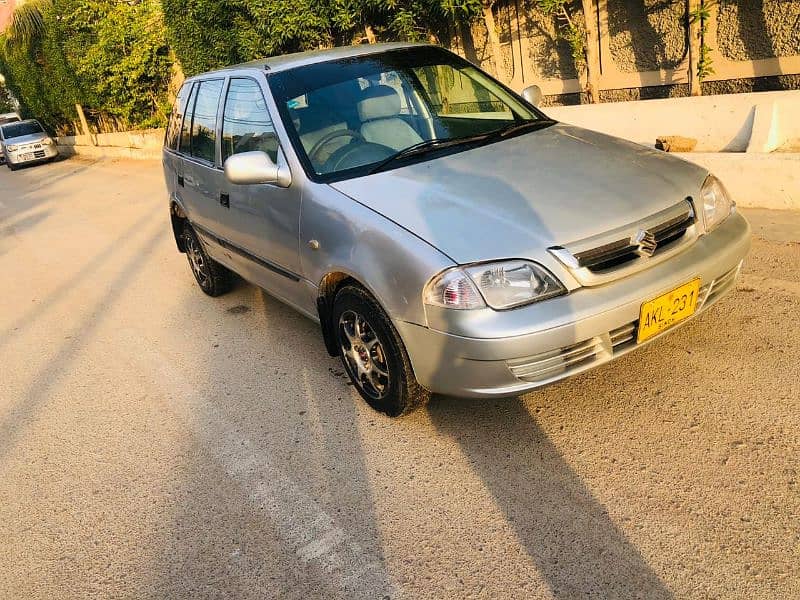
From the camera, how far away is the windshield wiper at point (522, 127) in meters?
3.90

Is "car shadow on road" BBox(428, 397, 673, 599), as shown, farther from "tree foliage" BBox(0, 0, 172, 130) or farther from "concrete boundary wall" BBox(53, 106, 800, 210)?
"tree foliage" BBox(0, 0, 172, 130)

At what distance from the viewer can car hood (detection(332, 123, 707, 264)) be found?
2.82m

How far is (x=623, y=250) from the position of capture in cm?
285

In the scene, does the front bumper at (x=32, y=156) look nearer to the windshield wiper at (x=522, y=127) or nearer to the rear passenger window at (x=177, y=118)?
the rear passenger window at (x=177, y=118)

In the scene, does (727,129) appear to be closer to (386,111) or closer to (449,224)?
(386,111)

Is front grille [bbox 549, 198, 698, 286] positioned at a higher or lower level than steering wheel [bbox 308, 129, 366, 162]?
lower

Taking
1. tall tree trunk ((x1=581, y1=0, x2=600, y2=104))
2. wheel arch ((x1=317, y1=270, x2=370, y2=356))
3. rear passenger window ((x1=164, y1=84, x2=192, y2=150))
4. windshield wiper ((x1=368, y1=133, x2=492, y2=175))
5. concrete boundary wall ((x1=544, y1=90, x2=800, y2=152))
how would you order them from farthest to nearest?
tall tree trunk ((x1=581, y1=0, x2=600, y2=104)) → concrete boundary wall ((x1=544, y1=90, x2=800, y2=152)) → rear passenger window ((x1=164, y1=84, x2=192, y2=150)) → windshield wiper ((x1=368, y1=133, x2=492, y2=175)) → wheel arch ((x1=317, y1=270, x2=370, y2=356))

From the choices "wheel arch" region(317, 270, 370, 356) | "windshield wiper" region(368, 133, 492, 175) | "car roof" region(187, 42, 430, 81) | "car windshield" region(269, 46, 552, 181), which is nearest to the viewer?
"wheel arch" region(317, 270, 370, 356)

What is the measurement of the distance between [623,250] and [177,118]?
13.2ft

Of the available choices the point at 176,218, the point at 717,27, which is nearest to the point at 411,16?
the point at 717,27

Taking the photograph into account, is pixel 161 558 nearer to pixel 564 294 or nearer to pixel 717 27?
pixel 564 294

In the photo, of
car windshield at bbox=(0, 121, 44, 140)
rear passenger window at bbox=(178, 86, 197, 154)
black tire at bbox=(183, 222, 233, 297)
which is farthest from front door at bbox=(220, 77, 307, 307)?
car windshield at bbox=(0, 121, 44, 140)

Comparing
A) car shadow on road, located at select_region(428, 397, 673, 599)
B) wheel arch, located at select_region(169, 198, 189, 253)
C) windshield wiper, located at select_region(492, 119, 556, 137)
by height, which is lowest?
car shadow on road, located at select_region(428, 397, 673, 599)

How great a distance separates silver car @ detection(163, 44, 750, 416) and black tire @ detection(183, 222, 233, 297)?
3.39ft
